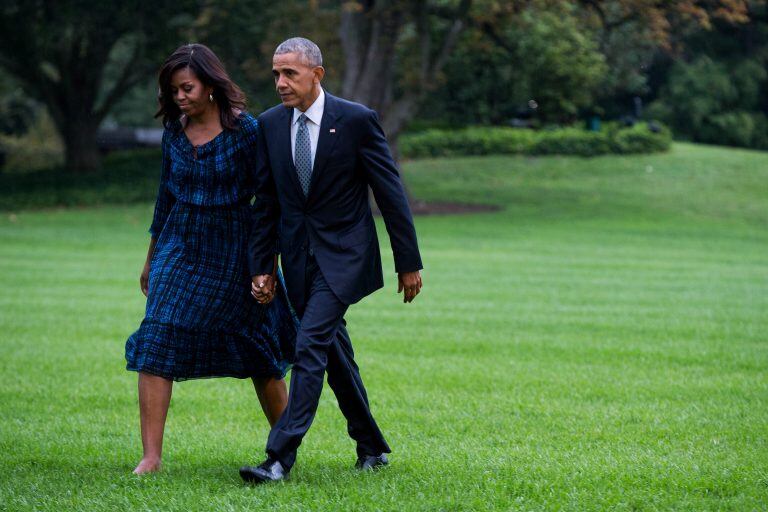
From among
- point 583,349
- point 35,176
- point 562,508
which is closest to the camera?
point 562,508

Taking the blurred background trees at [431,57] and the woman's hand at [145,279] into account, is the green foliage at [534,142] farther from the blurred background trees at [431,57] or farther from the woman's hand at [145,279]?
the woman's hand at [145,279]

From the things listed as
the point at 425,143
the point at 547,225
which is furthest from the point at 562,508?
the point at 425,143

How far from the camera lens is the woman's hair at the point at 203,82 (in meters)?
5.34

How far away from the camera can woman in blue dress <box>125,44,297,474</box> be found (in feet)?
17.6

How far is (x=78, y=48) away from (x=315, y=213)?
32364 mm

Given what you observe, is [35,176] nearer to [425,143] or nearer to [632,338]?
[425,143]

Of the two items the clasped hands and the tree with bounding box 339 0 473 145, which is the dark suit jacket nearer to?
the clasped hands

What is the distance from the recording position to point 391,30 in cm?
2609

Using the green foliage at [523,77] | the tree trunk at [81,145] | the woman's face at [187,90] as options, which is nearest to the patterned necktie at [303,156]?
the woman's face at [187,90]

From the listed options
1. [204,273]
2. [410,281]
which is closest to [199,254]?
[204,273]

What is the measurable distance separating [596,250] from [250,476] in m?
16.2

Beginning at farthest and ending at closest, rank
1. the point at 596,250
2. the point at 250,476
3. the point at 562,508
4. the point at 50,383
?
the point at 596,250
the point at 50,383
the point at 250,476
the point at 562,508

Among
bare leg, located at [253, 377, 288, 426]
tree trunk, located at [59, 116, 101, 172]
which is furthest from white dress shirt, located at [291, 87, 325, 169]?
tree trunk, located at [59, 116, 101, 172]

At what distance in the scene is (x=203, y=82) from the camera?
539cm
